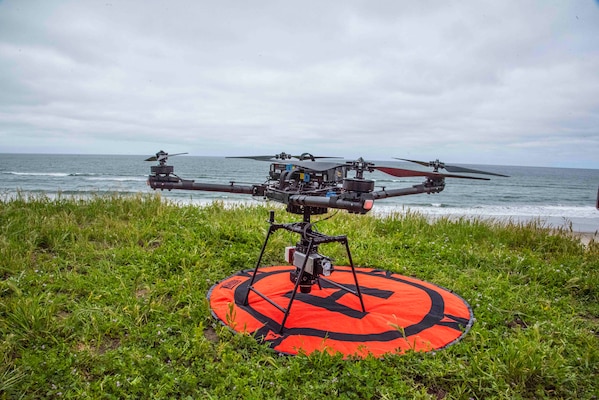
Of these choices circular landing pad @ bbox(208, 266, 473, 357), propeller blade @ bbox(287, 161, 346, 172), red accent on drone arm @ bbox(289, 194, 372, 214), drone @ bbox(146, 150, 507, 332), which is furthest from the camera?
propeller blade @ bbox(287, 161, 346, 172)

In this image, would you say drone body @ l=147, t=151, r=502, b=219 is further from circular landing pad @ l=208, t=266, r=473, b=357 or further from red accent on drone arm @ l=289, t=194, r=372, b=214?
circular landing pad @ l=208, t=266, r=473, b=357

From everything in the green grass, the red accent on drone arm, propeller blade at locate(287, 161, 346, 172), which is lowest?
the green grass

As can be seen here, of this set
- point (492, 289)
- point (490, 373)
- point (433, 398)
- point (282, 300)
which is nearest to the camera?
point (433, 398)

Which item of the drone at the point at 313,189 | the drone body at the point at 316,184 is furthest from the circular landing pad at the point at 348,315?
the drone body at the point at 316,184

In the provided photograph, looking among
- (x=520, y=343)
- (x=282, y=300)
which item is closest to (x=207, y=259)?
(x=282, y=300)

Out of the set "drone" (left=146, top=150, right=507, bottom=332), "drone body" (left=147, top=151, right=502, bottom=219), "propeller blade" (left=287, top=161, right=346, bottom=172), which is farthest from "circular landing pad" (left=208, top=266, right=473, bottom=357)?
"propeller blade" (left=287, top=161, right=346, bottom=172)

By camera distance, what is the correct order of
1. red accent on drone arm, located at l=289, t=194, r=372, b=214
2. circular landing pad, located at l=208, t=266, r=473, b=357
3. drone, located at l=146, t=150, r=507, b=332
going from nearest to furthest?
red accent on drone arm, located at l=289, t=194, r=372, b=214, drone, located at l=146, t=150, r=507, b=332, circular landing pad, located at l=208, t=266, r=473, b=357

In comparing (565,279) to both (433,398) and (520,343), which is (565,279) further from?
(433,398)
